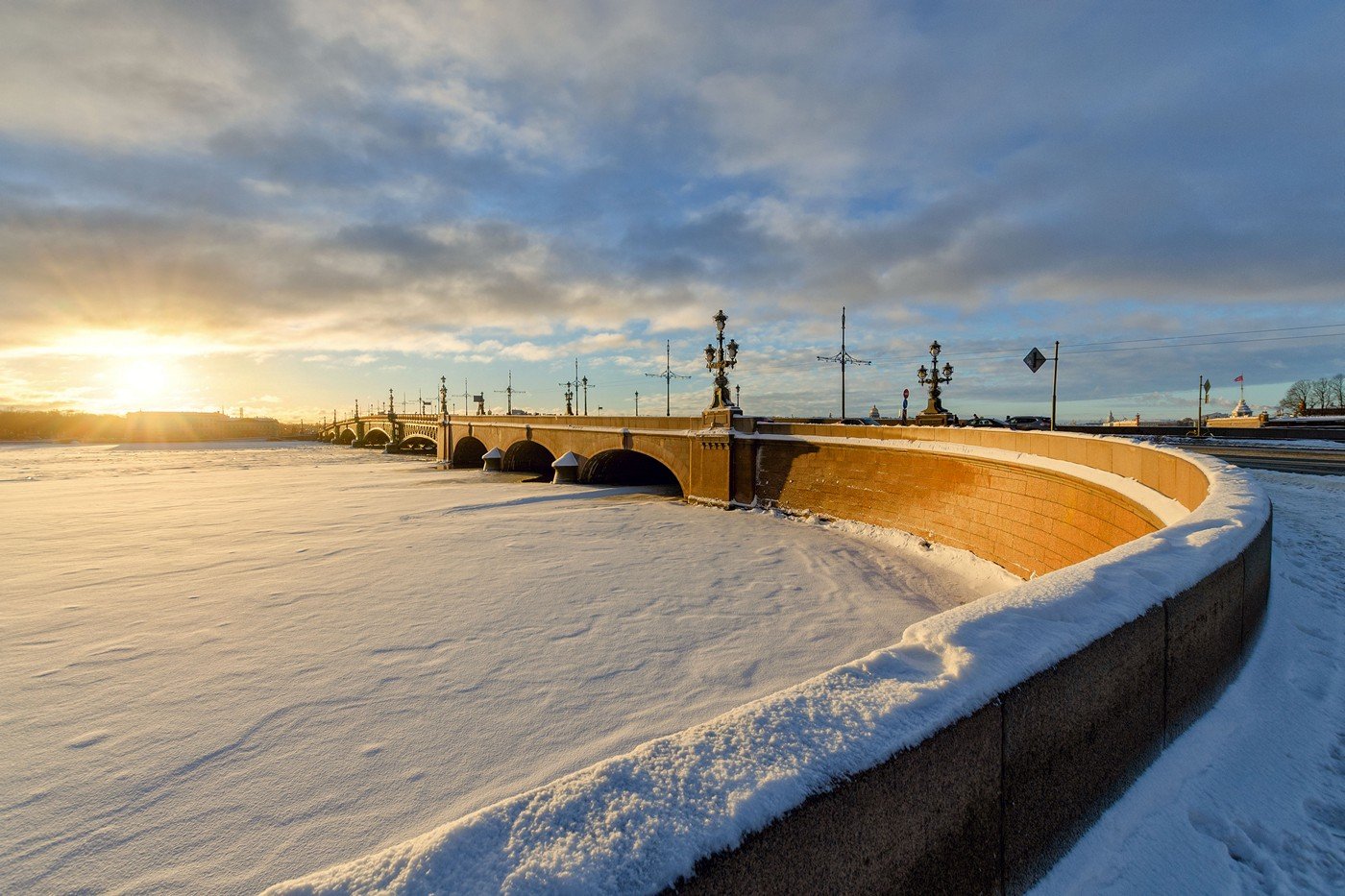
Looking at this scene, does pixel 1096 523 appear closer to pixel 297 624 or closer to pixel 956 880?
pixel 956 880

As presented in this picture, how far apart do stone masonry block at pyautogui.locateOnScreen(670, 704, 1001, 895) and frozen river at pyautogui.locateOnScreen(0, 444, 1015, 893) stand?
15.2 ft

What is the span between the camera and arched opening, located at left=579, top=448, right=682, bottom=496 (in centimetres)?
3206

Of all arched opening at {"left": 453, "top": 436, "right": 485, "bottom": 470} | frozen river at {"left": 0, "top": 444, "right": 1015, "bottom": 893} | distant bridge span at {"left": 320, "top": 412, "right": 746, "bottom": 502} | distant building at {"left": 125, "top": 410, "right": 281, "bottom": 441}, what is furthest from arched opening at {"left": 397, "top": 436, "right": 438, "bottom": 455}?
distant building at {"left": 125, "top": 410, "right": 281, "bottom": 441}

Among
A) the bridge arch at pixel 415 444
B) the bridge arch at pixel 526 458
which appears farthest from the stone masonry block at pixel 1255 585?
the bridge arch at pixel 415 444

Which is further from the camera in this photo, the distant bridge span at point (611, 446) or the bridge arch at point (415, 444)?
the bridge arch at point (415, 444)

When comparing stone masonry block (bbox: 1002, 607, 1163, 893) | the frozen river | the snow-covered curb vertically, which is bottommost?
the frozen river

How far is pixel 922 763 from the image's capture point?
7.06 feet

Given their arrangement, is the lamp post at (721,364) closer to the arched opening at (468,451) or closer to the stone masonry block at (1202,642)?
the stone masonry block at (1202,642)

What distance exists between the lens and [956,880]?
7.74 ft

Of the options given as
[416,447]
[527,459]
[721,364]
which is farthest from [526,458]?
[416,447]

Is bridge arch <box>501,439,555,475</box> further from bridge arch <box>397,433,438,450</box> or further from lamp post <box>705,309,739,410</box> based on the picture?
bridge arch <box>397,433,438,450</box>

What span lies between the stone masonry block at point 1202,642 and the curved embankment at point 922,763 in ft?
0.07

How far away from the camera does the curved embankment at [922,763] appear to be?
173 cm

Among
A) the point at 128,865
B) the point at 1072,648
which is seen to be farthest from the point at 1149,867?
the point at 128,865
